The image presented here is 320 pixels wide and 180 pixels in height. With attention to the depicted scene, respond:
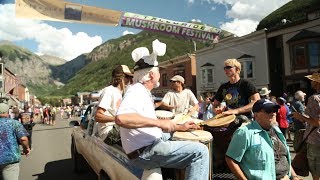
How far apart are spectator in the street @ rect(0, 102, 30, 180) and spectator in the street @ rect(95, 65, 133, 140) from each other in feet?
3.83

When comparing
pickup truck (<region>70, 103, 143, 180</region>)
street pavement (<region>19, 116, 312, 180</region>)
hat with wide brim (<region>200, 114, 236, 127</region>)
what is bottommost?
street pavement (<region>19, 116, 312, 180</region>)

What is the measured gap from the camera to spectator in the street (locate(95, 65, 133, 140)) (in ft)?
17.1

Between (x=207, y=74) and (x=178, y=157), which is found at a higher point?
(x=207, y=74)

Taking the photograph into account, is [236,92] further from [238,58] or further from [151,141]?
[238,58]

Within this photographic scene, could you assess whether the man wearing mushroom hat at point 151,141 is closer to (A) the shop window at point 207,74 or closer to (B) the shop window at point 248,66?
(B) the shop window at point 248,66

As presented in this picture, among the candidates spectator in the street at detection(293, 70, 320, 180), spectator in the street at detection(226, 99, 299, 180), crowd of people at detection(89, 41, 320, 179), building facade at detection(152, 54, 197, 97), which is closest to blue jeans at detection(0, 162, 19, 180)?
crowd of people at detection(89, 41, 320, 179)

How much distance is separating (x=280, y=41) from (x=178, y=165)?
2948 cm

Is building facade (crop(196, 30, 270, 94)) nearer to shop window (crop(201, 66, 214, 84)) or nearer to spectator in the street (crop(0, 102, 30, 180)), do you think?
shop window (crop(201, 66, 214, 84))

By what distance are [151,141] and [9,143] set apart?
2794 millimetres

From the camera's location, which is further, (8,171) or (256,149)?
(8,171)

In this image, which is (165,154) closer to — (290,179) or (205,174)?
(205,174)

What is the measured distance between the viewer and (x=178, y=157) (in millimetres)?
3398

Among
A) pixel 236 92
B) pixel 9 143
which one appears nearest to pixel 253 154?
pixel 236 92

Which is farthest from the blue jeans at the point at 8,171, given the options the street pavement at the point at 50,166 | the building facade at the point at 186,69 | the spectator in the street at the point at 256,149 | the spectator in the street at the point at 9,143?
the building facade at the point at 186,69
